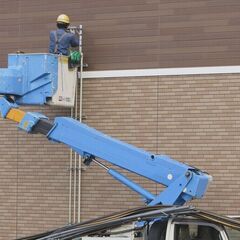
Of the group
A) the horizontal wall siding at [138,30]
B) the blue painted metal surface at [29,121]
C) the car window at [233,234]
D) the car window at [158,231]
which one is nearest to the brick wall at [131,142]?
the horizontal wall siding at [138,30]

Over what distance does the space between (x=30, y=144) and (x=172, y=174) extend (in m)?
4.58

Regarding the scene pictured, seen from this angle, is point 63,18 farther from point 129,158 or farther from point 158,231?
point 158,231

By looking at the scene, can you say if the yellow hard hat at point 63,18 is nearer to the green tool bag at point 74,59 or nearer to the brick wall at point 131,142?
the green tool bag at point 74,59

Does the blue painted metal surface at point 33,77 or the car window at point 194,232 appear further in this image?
the blue painted metal surface at point 33,77

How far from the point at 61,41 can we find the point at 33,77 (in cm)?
96

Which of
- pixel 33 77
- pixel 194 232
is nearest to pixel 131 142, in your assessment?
pixel 33 77

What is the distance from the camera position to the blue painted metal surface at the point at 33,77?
10.5 m

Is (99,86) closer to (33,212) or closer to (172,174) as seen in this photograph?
(33,212)

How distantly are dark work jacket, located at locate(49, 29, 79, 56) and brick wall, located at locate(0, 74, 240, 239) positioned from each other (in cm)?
98

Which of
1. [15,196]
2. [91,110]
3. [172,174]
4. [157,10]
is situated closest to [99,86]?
[91,110]

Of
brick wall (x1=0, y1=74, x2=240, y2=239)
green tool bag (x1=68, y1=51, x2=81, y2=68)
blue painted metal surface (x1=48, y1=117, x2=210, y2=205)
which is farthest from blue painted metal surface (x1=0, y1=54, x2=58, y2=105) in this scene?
blue painted metal surface (x1=48, y1=117, x2=210, y2=205)

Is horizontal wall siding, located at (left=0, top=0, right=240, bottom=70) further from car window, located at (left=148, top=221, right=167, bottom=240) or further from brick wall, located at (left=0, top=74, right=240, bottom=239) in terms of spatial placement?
car window, located at (left=148, top=221, right=167, bottom=240)

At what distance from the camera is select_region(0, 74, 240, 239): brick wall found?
35.8 feet

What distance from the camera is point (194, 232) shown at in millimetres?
6957
